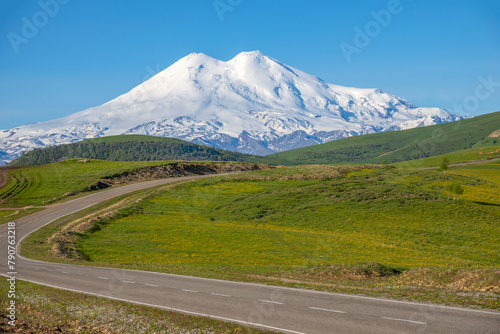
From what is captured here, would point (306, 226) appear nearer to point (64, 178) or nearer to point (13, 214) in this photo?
point (13, 214)

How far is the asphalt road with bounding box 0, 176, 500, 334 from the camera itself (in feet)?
67.9

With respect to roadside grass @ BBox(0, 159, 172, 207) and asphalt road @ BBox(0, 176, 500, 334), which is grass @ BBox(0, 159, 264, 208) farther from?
asphalt road @ BBox(0, 176, 500, 334)

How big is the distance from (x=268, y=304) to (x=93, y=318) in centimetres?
1075

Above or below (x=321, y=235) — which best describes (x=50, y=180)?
above

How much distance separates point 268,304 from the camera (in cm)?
2520

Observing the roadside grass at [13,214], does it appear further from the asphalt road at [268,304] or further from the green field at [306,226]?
the asphalt road at [268,304]

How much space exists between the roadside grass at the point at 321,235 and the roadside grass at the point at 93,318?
995cm

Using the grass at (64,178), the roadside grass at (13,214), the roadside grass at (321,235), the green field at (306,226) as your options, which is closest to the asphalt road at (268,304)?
the roadside grass at (321,235)

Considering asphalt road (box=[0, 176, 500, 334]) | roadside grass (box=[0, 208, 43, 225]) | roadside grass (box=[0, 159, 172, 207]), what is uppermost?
roadside grass (box=[0, 159, 172, 207])

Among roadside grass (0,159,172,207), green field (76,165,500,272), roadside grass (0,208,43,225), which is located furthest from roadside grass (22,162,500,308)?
roadside grass (0,159,172,207)

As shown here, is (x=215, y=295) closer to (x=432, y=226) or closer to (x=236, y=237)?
(x=236, y=237)

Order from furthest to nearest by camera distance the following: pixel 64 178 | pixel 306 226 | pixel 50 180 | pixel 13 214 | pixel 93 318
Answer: pixel 64 178
pixel 50 180
pixel 13 214
pixel 306 226
pixel 93 318

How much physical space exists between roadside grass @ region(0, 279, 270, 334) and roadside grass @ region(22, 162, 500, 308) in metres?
9.95

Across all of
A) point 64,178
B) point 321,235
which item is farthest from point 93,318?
point 64,178
